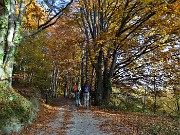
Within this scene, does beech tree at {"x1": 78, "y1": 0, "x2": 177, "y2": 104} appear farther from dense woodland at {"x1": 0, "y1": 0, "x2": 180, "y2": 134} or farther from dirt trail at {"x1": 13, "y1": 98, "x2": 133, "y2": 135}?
dirt trail at {"x1": 13, "y1": 98, "x2": 133, "y2": 135}

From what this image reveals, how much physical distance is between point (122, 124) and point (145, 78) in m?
10.8

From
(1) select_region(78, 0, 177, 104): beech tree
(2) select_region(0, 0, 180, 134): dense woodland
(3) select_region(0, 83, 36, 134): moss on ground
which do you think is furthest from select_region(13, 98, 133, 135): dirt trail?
(1) select_region(78, 0, 177, 104): beech tree

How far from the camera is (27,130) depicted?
10.5m

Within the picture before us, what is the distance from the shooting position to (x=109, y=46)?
56.2 feet

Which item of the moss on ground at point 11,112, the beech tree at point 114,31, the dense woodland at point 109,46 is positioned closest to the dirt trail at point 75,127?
the moss on ground at point 11,112

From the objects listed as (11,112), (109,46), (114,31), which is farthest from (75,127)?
(114,31)

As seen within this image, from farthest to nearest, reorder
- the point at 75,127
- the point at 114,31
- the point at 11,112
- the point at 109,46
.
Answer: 1. the point at 114,31
2. the point at 109,46
3. the point at 75,127
4. the point at 11,112

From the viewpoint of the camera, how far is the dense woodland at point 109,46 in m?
12.4

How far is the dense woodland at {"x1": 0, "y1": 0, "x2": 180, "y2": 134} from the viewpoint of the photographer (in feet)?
40.5

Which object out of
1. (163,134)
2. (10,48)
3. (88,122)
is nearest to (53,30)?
(10,48)

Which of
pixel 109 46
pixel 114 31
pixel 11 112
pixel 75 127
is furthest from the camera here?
pixel 114 31

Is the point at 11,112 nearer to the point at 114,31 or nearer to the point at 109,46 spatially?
the point at 109,46

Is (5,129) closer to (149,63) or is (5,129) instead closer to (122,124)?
(122,124)

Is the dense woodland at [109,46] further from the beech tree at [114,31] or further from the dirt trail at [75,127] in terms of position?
the dirt trail at [75,127]
